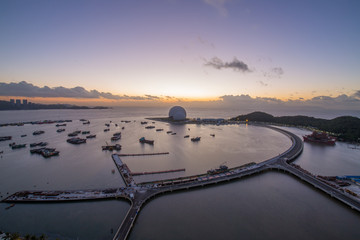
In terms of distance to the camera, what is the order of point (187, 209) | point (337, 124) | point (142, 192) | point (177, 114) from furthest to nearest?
point (177, 114) < point (337, 124) < point (142, 192) < point (187, 209)

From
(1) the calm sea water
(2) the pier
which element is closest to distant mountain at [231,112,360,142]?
(1) the calm sea water

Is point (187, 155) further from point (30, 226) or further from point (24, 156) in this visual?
point (24, 156)

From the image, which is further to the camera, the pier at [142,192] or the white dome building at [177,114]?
the white dome building at [177,114]

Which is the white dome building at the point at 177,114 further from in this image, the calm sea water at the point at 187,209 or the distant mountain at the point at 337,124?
the calm sea water at the point at 187,209

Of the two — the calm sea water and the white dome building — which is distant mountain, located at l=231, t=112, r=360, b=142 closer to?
the calm sea water

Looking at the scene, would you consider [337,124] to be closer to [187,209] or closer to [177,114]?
[177,114]

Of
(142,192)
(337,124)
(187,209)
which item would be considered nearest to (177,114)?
(337,124)

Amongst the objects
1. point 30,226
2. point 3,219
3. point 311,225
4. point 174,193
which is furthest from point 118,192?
point 311,225

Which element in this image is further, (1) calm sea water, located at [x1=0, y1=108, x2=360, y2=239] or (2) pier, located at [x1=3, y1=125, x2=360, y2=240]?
(2) pier, located at [x1=3, y1=125, x2=360, y2=240]

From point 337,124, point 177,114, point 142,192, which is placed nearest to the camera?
point 142,192

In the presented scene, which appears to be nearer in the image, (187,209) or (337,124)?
(187,209)

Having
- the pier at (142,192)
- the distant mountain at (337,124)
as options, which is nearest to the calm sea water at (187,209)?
the pier at (142,192)
